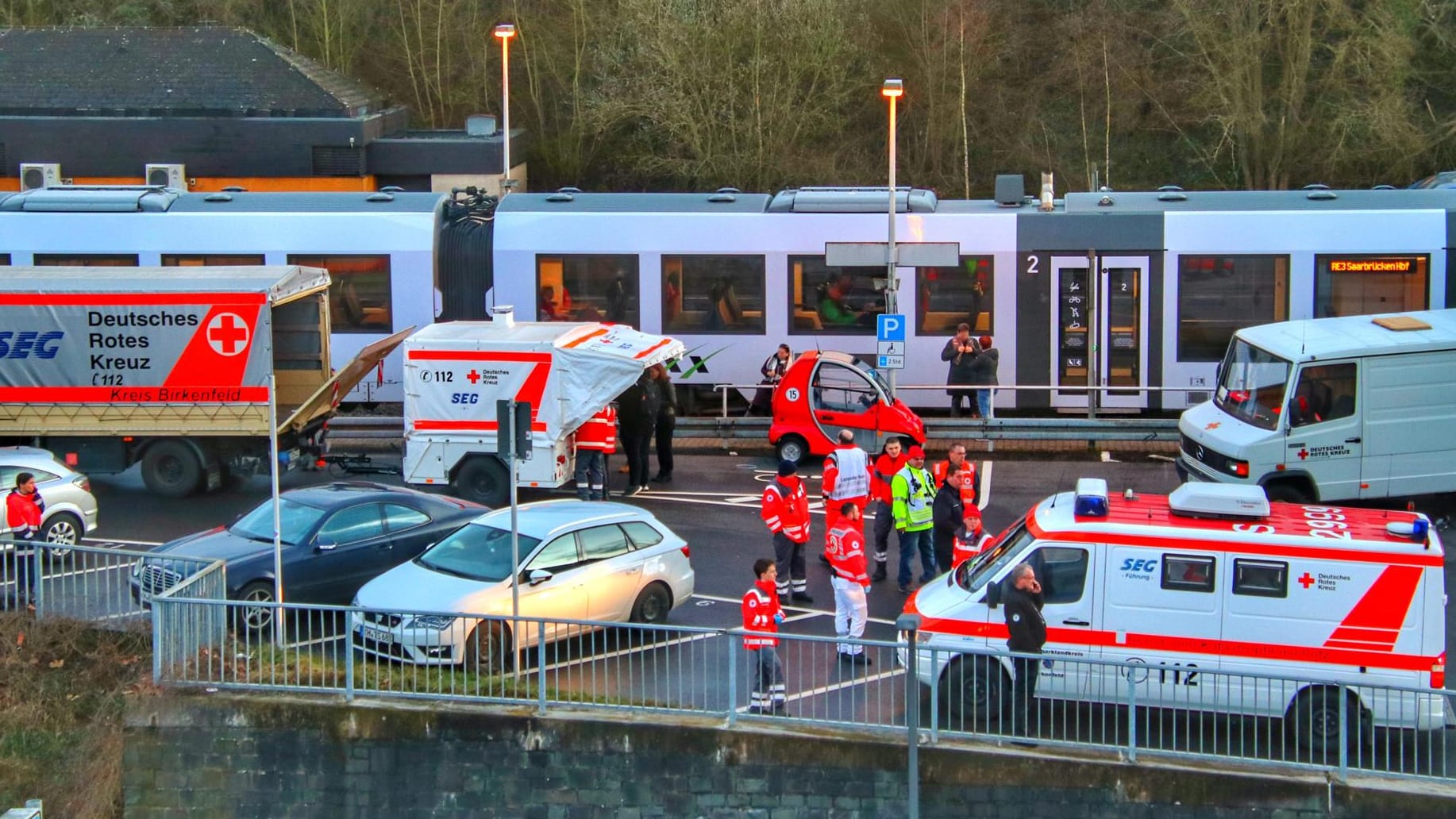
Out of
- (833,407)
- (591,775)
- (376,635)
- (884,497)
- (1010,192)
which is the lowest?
(591,775)

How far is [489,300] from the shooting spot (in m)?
24.1

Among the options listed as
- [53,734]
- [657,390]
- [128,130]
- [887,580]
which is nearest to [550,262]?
[657,390]

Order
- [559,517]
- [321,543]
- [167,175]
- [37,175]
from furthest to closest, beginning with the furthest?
[167,175] < [37,175] < [321,543] < [559,517]

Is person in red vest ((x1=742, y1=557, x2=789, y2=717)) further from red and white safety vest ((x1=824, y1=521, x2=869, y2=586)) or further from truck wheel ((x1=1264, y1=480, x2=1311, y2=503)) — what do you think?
truck wheel ((x1=1264, y1=480, x2=1311, y2=503))

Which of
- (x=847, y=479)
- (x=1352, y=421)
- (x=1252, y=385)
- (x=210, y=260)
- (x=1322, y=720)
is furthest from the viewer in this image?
(x=210, y=260)

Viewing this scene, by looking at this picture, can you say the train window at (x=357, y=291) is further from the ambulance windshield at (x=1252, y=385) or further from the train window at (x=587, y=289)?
the ambulance windshield at (x=1252, y=385)

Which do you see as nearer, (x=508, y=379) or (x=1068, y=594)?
(x=1068, y=594)

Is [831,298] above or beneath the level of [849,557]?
above

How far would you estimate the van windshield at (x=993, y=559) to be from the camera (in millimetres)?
12375

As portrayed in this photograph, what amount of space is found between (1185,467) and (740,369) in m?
6.98

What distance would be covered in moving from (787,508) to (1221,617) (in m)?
4.37

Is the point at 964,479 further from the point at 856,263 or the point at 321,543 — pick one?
the point at 856,263

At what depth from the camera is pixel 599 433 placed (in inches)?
756

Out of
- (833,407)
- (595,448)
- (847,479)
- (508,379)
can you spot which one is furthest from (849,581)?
(833,407)
